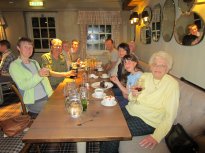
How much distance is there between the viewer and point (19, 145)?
1602 mm

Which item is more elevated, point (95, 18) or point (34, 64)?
point (95, 18)

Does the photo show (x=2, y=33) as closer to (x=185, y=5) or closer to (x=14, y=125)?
(x=14, y=125)

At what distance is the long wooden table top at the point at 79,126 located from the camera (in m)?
1.22

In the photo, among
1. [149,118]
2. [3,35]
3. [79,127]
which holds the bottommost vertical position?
[149,118]

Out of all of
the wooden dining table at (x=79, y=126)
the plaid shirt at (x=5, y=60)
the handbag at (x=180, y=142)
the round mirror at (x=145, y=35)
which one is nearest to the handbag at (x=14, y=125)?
the wooden dining table at (x=79, y=126)

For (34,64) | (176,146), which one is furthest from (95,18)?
(176,146)

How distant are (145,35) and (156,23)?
0.82 m

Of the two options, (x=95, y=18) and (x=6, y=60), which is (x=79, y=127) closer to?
(x=6, y=60)

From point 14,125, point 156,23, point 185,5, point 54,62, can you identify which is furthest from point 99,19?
point 14,125

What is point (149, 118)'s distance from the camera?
174cm

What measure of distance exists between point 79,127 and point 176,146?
2.61 ft

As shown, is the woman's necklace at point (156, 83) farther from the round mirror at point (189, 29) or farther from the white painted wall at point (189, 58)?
the round mirror at point (189, 29)

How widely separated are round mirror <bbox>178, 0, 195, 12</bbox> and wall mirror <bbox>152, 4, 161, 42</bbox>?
0.98 meters

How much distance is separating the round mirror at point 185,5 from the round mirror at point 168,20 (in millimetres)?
303
